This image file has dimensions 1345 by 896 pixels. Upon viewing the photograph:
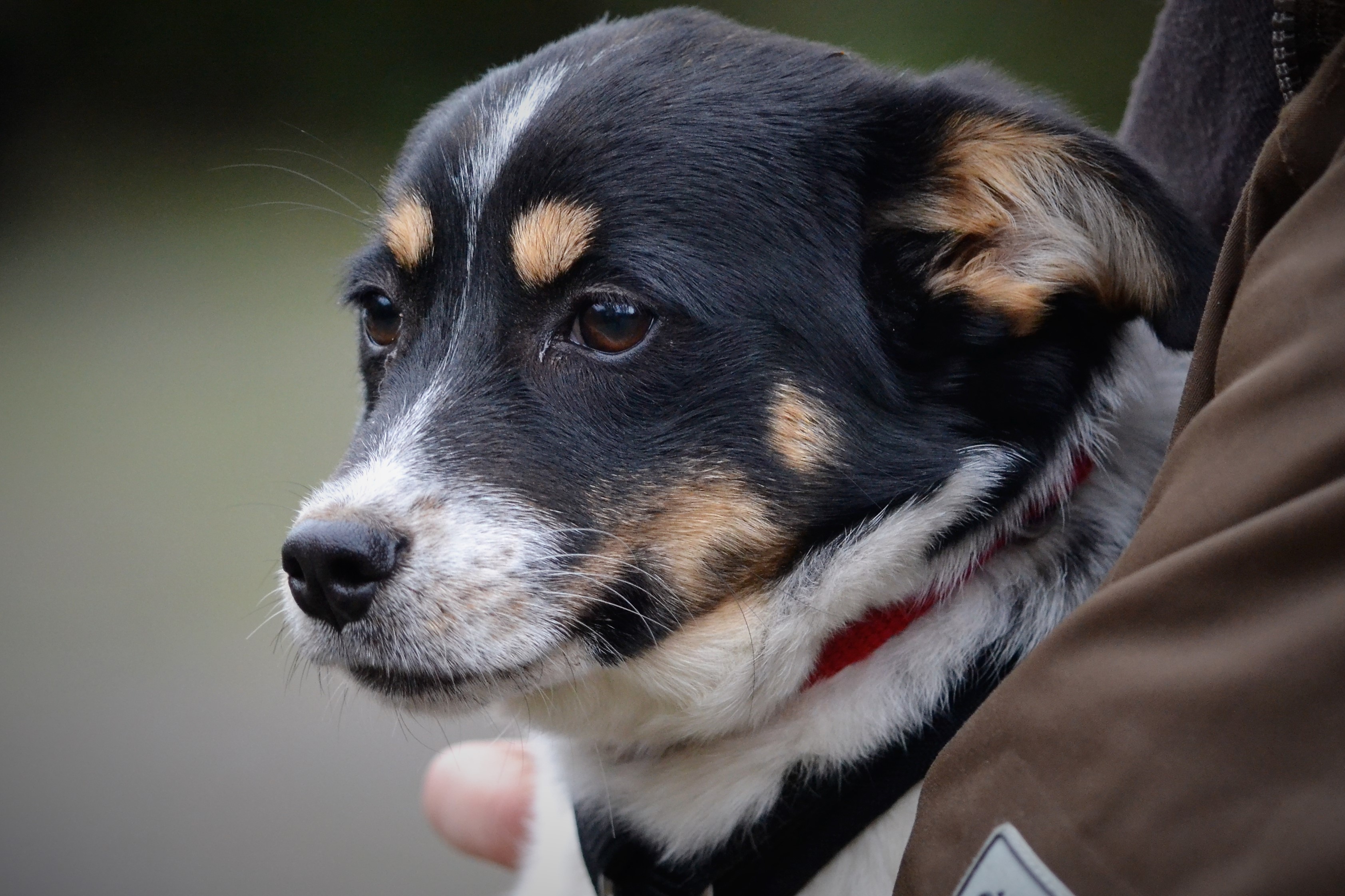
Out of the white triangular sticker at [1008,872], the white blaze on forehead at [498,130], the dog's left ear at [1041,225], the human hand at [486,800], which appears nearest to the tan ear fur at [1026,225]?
the dog's left ear at [1041,225]

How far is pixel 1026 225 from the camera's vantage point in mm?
1669

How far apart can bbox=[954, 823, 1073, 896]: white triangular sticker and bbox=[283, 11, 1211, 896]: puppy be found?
0.52 m

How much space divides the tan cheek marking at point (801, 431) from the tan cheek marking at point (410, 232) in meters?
0.62

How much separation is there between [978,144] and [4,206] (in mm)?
10543

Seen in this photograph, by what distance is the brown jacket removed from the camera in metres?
0.87

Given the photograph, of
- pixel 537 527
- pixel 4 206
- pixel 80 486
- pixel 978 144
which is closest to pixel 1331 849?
pixel 537 527

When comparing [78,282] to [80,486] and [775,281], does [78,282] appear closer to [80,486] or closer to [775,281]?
[80,486]

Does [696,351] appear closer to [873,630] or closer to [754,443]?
[754,443]

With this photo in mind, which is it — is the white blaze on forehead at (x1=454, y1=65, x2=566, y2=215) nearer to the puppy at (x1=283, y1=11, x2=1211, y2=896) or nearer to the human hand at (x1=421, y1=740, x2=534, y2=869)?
the puppy at (x1=283, y1=11, x2=1211, y2=896)

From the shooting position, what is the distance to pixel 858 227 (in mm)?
1740

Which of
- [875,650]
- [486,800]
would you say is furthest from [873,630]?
[486,800]

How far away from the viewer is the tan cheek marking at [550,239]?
5.40 ft

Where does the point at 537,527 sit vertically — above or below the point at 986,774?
above

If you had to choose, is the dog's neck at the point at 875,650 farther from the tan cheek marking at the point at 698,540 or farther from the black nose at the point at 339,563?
the black nose at the point at 339,563
